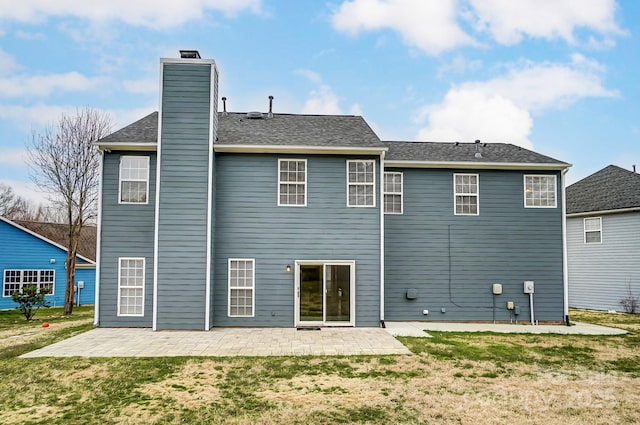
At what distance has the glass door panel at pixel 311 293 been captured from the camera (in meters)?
11.4


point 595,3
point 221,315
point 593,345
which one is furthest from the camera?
point 595,3

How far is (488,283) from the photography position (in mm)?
12625

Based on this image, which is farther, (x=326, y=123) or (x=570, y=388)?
(x=326, y=123)

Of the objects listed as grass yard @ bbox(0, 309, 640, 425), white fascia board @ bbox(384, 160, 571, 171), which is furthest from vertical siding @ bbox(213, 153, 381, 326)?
grass yard @ bbox(0, 309, 640, 425)

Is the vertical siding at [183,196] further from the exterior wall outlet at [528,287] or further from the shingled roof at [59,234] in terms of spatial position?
the shingled roof at [59,234]

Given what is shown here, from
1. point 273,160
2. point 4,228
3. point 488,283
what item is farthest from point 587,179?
point 4,228

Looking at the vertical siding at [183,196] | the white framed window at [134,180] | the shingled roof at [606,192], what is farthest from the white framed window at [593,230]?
the white framed window at [134,180]

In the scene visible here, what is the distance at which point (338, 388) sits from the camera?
629 centimetres

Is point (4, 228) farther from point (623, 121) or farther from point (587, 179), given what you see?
point (623, 121)

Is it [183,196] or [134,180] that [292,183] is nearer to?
[183,196]

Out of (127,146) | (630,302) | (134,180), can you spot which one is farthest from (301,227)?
(630,302)

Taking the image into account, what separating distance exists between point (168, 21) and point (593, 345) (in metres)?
15.9

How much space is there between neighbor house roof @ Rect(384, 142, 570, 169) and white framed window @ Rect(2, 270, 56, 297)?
59.0 ft

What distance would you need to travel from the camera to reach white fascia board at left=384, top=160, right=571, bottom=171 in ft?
41.1
